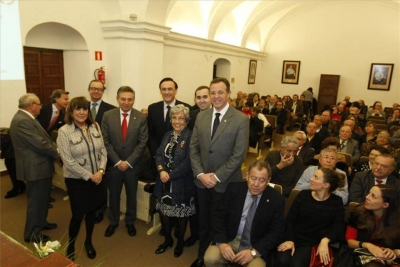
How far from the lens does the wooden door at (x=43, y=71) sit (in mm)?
5770

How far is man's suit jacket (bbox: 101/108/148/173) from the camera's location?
3.24 m

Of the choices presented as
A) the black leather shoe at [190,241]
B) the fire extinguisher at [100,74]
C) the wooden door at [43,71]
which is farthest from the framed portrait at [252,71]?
the black leather shoe at [190,241]

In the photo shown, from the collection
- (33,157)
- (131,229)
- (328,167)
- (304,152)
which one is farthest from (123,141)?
(304,152)

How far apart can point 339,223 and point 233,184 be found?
39.9 inches

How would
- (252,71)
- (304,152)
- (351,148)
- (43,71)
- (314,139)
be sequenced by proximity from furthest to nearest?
1. (252,71)
2. (43,71)
3. (314,139)
4. (351,148)
5. (304,152)

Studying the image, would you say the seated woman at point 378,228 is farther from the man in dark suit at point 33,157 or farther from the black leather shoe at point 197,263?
the man in dark suit at point 33,157

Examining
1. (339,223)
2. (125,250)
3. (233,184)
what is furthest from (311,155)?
(125,250)

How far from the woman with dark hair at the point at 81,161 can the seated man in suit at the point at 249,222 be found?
1284mm

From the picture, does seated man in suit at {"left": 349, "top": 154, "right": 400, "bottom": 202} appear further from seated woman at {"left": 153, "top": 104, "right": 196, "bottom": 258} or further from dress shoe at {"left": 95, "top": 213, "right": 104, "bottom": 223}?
dress shoe at {"left": 95, "top": 213, "right": 104, "bottom": 223}

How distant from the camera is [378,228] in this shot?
7.71 feet

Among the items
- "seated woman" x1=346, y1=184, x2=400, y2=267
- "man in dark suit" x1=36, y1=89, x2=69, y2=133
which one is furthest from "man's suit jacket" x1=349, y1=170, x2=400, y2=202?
"man in dark suit" x1=36, y1=89, x2=69, y2=133

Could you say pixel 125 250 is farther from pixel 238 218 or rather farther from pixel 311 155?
pixel 311 155

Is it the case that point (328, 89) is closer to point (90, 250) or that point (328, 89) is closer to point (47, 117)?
point (47, 117)

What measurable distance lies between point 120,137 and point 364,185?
2.82m
